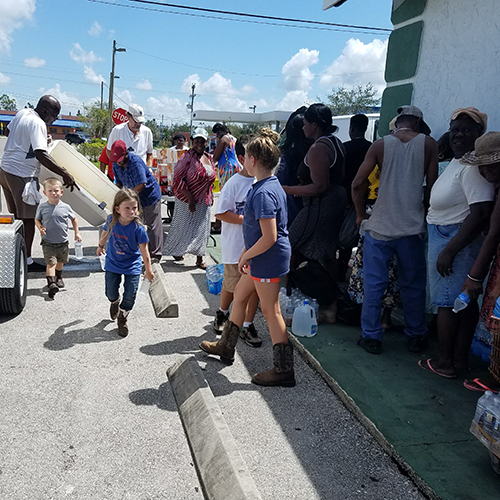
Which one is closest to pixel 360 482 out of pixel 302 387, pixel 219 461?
pixel 219 461

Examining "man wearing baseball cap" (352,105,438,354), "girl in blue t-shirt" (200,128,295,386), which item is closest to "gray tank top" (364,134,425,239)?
"man wearing baseball cap" (352,105,438,354)

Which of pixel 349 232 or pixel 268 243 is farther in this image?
pixel 349 232

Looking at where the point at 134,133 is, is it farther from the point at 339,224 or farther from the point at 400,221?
the point at 400,221

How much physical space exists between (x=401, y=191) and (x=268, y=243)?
4.44 feet

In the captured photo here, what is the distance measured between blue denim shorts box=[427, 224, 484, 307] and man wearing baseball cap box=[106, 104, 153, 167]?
458 cm

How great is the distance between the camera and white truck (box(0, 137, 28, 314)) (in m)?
4.41

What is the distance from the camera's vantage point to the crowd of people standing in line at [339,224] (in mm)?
3479

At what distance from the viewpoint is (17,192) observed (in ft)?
19.0

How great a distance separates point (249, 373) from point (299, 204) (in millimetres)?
2106

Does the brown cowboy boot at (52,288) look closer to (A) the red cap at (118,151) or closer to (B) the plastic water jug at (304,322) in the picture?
(A) the red cap at (118,151)

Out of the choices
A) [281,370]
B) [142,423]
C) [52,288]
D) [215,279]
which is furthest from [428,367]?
[52,288]

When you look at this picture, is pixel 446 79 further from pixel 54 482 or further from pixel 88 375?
pixel 54 482

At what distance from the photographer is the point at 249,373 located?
3936 millimetres

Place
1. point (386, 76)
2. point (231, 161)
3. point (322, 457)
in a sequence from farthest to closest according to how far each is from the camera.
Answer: point (231, 161) → point (386, 76) → point (322, 457)
